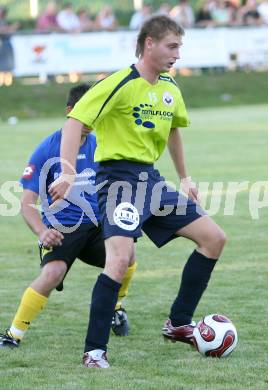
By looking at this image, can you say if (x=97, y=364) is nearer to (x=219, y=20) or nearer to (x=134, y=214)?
(x=134, y=214)

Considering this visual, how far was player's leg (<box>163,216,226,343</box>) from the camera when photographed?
5.53 m

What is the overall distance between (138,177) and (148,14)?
68.0 feet

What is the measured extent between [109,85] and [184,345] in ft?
5.25

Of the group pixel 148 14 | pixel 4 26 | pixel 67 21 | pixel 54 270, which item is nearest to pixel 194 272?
pixel 54 270

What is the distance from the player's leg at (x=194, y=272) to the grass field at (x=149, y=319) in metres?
0.12

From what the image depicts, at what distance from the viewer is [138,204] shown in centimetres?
540

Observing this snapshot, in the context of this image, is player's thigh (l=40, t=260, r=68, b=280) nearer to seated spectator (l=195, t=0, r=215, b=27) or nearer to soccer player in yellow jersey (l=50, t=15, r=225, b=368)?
soccer player in yellow jersey (l=50, t=15, r=225, b=368)

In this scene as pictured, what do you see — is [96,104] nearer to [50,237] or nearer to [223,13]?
[50,237]

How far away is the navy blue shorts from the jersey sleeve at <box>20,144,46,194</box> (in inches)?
19.2

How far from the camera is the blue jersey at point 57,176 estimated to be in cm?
588

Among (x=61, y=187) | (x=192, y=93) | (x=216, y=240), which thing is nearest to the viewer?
(x=61, y=187)

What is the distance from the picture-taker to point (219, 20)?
1164 inches

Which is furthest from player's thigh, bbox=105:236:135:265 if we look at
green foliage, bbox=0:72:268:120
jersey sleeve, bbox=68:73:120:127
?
green foliage, bbox=0:72:268:120

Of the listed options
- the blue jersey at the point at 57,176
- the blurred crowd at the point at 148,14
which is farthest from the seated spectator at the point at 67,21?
the blue jersey at the point at 57,176
